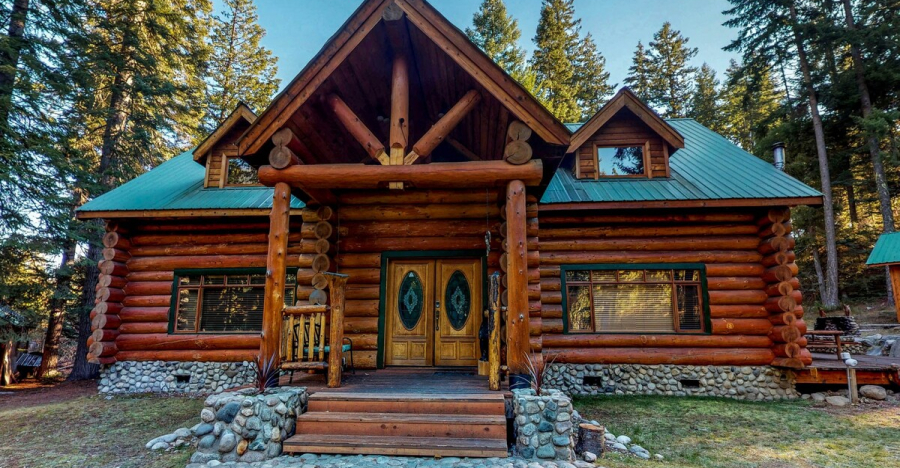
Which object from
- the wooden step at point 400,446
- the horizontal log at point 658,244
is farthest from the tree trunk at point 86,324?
the horizontal log at point 658,244

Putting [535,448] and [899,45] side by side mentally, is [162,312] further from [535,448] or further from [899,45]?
[899,45]

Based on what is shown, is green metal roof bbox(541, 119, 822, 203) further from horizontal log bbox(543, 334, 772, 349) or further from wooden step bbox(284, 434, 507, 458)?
wooden step bbox(284, 434, 507, 458)

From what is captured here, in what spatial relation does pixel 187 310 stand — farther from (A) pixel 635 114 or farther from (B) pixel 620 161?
(A) pixel 635 114

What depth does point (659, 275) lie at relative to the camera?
28.1 feet

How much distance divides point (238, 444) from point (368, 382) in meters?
1.87

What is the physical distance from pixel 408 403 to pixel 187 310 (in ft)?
23.4

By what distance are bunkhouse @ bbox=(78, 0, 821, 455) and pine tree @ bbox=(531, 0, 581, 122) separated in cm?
1010

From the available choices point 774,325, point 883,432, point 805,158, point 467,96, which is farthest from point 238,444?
point 805,158

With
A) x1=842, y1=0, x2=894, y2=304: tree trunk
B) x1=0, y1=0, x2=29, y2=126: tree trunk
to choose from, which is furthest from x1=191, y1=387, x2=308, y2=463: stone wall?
x1=842, y1=0, x2=894, y2=304: tree trunk

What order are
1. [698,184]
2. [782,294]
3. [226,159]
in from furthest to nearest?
1. [226,159]
2. [698,184]
3. [782,294]

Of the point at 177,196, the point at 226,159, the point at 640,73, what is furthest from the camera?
the point at 640,73

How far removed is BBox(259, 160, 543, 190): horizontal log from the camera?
5.60 meters

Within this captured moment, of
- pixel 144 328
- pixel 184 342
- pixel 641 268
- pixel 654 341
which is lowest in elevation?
pixel 184 342

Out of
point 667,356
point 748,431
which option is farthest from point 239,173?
point 748,431
